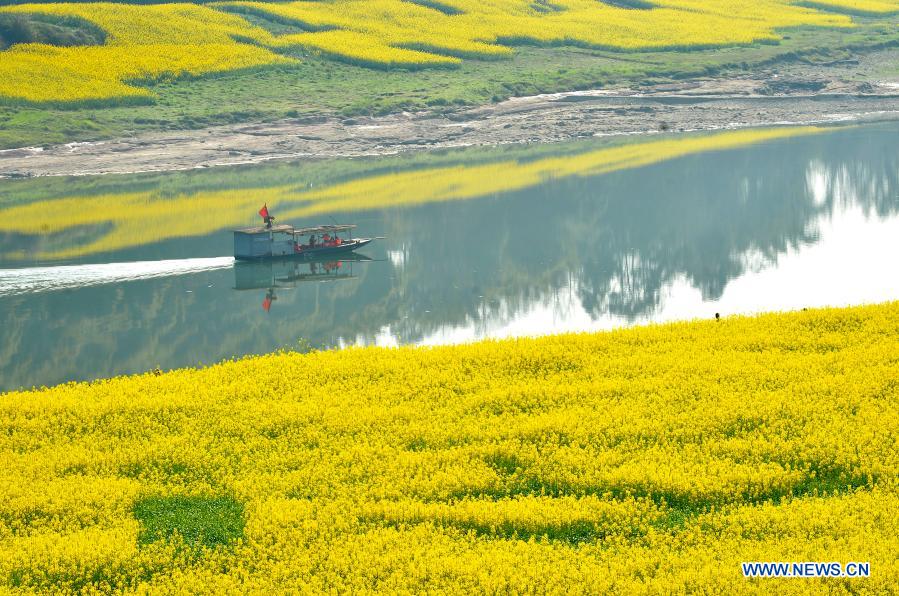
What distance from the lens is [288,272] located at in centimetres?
3738

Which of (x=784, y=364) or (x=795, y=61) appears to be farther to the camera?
(x=795, y=61)

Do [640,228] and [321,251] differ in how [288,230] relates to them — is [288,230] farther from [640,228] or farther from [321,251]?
[640,228]

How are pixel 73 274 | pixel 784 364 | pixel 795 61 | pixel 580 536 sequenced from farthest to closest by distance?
pixel 795 61 → pixel 73 274 → pixel 784 364 → pixel 580 536

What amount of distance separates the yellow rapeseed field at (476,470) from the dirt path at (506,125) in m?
41.9

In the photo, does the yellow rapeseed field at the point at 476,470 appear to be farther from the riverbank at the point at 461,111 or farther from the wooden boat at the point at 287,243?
the riverbank at the point at 461,111

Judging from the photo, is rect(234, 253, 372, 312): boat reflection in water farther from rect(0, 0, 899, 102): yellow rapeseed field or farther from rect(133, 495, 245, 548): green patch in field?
rect(0, 0, 899, 102): yellow rapeseed field

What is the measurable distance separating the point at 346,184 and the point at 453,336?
28.4 metres

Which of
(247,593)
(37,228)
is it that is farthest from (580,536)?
(37,228)

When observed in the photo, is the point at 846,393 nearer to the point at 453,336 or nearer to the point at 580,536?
the point at 580,536

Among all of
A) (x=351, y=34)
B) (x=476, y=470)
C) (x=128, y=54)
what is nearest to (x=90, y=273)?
(x=476, y=470)

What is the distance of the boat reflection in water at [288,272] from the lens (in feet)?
116

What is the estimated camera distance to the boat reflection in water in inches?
1387

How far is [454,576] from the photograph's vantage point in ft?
41.0

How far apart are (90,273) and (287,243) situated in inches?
246
